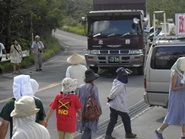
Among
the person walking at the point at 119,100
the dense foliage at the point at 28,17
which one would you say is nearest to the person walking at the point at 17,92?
the person walking at the point at 119,100

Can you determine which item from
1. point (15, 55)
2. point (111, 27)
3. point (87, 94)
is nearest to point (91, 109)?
point (87, 94)

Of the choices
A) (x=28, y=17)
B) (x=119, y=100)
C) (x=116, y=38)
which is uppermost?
(x=28, y=17)

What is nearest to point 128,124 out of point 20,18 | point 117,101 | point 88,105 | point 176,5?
point 117,101

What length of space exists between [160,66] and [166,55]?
1.06ft

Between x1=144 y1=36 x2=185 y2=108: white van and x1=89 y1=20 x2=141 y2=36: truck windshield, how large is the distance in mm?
7627

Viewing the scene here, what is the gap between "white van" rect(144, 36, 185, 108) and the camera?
11.2 metres

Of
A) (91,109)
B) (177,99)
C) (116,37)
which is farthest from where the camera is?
(116,37)

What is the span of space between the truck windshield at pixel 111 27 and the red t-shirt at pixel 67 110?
1185cm

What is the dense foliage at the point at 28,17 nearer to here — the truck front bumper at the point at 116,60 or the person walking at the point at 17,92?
the truck front bumper at the point at 116,60

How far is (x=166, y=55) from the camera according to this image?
1152 cm

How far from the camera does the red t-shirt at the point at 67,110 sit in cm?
749

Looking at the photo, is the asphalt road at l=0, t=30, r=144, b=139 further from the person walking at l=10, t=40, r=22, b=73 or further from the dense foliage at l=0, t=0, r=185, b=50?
the dense foliage at l=0, t=0, r=185, b=50

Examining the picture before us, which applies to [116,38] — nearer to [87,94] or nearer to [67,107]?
[87,94]

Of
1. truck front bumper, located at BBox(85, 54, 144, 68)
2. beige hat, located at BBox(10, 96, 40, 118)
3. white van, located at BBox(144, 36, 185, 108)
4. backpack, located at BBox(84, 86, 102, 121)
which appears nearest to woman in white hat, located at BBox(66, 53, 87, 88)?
backpack, located at BBox(84, 86, 102, 121)
